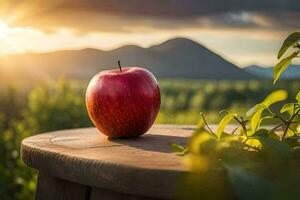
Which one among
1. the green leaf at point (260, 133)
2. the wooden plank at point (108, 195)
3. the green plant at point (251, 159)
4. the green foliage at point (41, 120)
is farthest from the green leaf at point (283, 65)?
the green foliage at point (41, 120)

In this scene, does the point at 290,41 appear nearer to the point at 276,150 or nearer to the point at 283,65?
the point at 283,65

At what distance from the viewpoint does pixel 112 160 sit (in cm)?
137

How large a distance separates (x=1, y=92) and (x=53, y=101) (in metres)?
1.62

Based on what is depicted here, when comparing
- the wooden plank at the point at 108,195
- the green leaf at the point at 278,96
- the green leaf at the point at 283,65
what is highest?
the green leaf at the point at 283,65

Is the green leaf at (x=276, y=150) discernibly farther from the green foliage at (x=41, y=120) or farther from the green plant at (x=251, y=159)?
the green foliage at (x=41, y=120)

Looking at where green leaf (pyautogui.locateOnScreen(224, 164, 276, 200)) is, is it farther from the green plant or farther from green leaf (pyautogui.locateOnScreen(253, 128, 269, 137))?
green leaf (pyautogui.locateOnScreen(253, 128, 269, 137))

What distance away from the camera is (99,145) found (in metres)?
1.69

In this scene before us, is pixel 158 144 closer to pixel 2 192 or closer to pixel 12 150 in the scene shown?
pixel 2 192

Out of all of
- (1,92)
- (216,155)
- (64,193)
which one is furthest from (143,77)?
(1,92)

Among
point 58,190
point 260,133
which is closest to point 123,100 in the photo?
point 58,190

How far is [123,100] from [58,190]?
34 centimetres

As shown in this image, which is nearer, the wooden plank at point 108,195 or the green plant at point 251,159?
the green plant at point 251,159

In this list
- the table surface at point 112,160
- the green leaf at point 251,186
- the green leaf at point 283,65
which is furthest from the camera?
the green leaf at point 283,65

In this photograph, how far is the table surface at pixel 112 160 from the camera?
1257 millimetres
